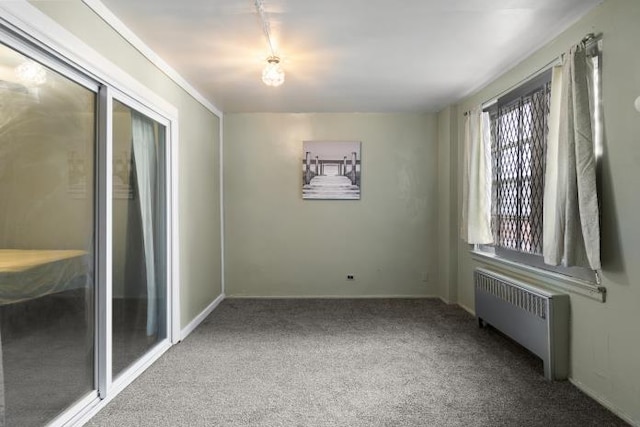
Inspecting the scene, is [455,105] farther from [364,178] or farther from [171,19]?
[171,19]

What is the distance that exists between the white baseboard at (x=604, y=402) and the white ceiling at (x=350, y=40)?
95.2 inches

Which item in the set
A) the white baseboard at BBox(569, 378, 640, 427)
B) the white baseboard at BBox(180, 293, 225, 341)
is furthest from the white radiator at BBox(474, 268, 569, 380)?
the white baseboard at BBox(180, 293, 225, 341)

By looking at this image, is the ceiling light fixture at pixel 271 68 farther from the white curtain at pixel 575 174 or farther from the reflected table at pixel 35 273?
the white curtain at pixel 575 174

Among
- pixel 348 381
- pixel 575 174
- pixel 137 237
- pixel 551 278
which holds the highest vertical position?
pixel 575 174

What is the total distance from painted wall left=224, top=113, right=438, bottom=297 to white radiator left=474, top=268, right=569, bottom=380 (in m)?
1.65

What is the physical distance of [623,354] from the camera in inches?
85.7

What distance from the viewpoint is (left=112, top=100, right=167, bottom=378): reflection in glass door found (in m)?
2.56

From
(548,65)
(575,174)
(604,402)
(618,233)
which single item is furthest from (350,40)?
(604,402)

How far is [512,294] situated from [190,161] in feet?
10.5

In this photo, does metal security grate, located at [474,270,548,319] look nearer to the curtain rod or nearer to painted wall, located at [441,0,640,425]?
painted wall, located at [441,0,640,425]

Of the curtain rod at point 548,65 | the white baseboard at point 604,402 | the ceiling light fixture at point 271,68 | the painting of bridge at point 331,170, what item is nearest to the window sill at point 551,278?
the white baseboard at point 604,402

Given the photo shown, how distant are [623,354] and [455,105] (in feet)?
10.7

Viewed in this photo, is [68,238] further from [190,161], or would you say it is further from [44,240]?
[190,161]

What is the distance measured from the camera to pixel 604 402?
230 centimetres
